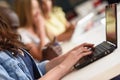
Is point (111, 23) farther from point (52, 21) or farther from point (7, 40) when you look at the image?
point (52, 21)

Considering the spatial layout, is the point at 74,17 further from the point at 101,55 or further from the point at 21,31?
the point at 101,55

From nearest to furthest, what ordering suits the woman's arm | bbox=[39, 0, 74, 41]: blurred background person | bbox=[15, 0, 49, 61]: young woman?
the woman's arm < bbox=[15, 0, 49, 61]: young woman < bbox=[39, 0, 74, 41]: blurred background person

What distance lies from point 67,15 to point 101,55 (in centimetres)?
314

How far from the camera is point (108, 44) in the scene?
167 centimetres

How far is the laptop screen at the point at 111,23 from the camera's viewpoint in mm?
1610

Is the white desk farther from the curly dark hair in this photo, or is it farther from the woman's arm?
the curly dark hair

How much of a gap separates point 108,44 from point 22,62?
40 cm

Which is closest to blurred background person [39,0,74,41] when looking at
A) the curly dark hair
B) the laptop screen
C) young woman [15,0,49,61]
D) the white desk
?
young woman [15,0,49,61]

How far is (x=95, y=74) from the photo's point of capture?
142 cm

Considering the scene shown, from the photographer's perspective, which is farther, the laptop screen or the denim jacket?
the laptop screen

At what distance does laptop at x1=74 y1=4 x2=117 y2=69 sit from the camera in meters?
1.57

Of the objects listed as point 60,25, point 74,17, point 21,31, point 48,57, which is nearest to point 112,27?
point 48,57

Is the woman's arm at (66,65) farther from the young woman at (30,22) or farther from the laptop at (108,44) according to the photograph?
the young woman at (30,22)

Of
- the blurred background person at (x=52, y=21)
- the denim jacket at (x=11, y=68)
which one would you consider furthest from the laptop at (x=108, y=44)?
the blurred background person at (x=52, y=21)
